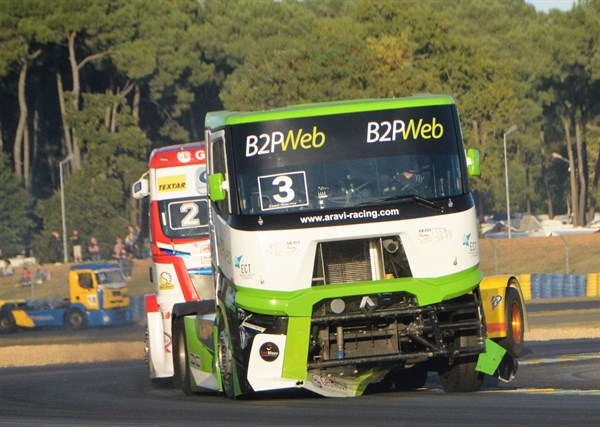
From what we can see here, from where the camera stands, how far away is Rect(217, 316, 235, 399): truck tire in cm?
1355

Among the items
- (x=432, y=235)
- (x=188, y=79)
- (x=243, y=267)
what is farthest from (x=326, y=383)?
(x=188, y=79)

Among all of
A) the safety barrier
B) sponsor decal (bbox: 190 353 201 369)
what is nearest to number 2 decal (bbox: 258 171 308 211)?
sponsor decal (bbox: 190 353 201 369)

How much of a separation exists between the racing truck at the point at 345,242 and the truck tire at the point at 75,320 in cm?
2939

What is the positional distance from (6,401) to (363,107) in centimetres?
579

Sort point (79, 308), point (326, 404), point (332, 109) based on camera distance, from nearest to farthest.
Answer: point (326, 404)
point (332, 109)
point (79, 308)

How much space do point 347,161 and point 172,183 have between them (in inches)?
332

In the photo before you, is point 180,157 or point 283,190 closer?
point 283,190

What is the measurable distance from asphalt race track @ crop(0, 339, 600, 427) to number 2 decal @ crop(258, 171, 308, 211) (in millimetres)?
1969

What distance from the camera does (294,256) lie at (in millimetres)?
12648

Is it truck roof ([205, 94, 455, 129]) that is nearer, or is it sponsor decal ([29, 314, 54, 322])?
truck roof ([205, 94, 455, 129])

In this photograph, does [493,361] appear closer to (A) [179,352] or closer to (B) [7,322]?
(A) [179,352]

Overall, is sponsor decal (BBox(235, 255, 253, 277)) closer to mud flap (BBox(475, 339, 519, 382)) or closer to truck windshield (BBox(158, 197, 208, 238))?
mud flap (BBox(475, 339, 519, 382))

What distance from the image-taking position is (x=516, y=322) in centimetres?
1548

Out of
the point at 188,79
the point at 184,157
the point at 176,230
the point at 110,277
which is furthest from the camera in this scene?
the point at 188,79
